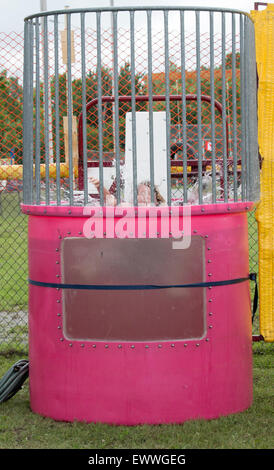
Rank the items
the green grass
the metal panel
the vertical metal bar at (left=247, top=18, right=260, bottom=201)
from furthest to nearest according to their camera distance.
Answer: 1. the vertical metal bar at (left=247, top=18, right=260, bottom=201)
2. the metal panel
3. the green grass

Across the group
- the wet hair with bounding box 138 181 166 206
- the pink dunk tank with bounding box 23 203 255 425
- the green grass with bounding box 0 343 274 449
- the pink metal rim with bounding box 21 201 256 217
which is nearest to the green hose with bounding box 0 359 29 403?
the green grass with bounding box 0 343 274 449

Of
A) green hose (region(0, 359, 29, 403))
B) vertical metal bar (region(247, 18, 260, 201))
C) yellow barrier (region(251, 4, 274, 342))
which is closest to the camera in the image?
vertical metal bar (region(247, 18, 260, 201))

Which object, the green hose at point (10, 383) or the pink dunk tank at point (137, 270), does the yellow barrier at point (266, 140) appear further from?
the green hose at point (10, 383)

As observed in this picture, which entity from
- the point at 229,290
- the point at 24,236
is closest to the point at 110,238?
the point at 229,290

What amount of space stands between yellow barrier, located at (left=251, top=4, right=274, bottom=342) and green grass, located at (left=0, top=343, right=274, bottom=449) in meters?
1.06

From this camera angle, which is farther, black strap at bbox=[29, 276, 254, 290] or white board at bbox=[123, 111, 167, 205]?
white board at bbox=[123, 111, 167, 205]

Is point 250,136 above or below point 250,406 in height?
above

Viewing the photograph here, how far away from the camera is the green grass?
353cm

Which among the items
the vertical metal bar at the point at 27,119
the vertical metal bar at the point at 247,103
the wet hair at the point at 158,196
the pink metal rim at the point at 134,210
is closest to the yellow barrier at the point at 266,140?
the vertical metal bar at the point at 247,103

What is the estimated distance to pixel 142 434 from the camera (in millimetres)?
3609

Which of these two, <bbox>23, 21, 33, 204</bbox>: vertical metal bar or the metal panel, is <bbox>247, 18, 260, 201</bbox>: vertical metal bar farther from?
<bbox>23, 21, 33, 204</bbox>: vertical metal bar
